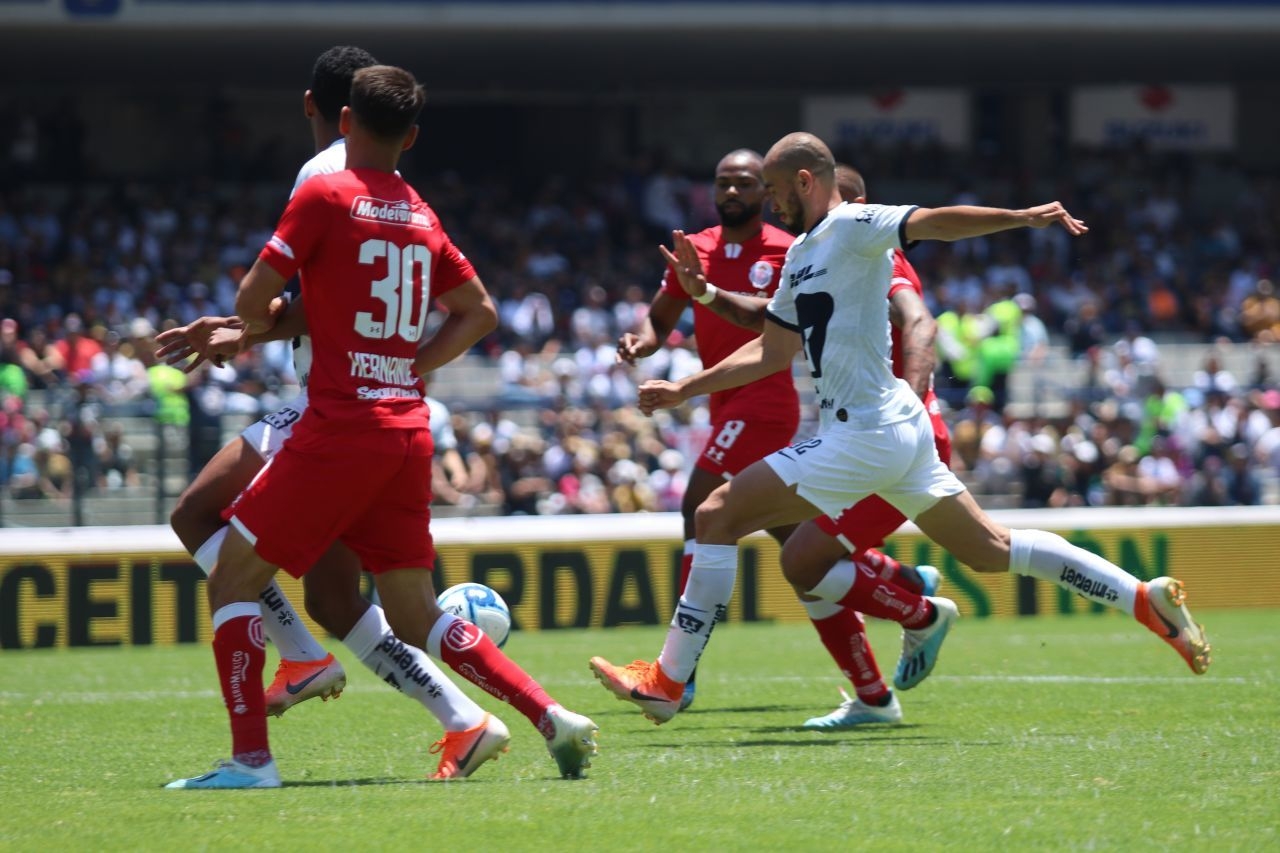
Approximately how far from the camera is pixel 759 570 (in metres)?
14.8

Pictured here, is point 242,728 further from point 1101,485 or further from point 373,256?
point 1101,485

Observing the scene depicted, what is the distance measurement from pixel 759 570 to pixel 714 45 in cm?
1475

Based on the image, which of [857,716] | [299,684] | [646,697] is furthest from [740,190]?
[299,684]

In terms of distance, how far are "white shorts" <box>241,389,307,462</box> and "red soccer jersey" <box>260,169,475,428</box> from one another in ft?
2.49

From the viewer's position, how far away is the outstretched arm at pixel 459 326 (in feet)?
19.8

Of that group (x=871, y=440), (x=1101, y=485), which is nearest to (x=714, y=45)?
(x=1101, y=485)

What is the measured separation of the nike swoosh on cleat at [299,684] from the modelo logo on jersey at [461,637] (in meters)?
1.02

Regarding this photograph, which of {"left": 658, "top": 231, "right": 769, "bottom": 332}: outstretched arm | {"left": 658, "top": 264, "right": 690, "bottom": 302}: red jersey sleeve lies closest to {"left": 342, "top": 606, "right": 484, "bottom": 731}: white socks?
{"left": 658, "top": 231, "right": 769, "bottom": 332}: outstretched arm

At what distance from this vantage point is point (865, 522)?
797 cm

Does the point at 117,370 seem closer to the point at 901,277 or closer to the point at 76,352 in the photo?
the point at 76,352

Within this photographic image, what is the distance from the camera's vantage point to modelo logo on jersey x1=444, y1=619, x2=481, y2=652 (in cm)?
600

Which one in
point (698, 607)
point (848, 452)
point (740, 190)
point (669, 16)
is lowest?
point (698, 607)

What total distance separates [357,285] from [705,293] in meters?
2.16

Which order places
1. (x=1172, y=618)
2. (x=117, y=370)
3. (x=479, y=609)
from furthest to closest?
(x=117, y=370) < (x=479, y=609) < (x=1172, y=618)
